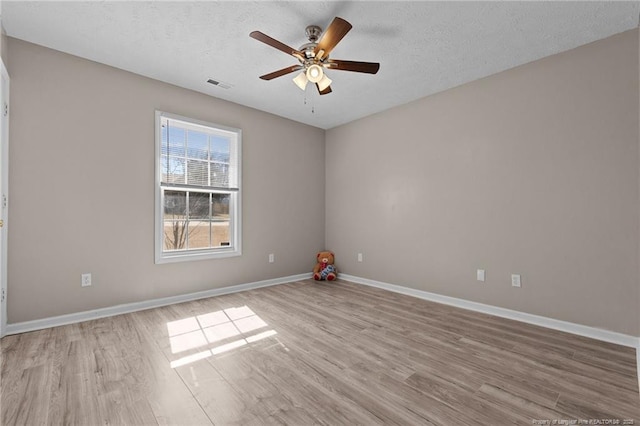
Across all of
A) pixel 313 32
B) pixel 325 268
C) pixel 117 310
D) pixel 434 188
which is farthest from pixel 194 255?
pixel 434 188

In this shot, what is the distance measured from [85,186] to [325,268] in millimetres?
3338

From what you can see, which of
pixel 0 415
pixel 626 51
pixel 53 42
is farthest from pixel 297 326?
pixel 626 51

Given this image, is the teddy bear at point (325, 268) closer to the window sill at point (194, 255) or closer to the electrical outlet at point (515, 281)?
the window sill at point (194, 255)

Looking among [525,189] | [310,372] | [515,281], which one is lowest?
[310,372]

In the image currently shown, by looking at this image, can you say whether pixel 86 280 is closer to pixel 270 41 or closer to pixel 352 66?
pixel 270 41

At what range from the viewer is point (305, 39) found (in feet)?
8.75

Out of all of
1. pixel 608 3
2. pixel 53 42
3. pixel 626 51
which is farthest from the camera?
pixel 53 42

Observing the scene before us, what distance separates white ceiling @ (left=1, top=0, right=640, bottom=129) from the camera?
2242mm

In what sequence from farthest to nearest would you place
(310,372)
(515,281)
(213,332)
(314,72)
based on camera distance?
(515,281)
(213,332)
(314,72)
(310,372)

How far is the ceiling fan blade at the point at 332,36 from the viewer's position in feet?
6.63

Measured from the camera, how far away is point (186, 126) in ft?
12.2

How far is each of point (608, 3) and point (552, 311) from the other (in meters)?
2.60

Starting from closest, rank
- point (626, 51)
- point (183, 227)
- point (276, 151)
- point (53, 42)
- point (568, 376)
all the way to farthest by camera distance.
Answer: point (568, 376) → point (626, 51) → point (53, 42) → point (183, 227) → point (276, 151)

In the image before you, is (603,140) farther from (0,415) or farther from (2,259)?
(2,259)
